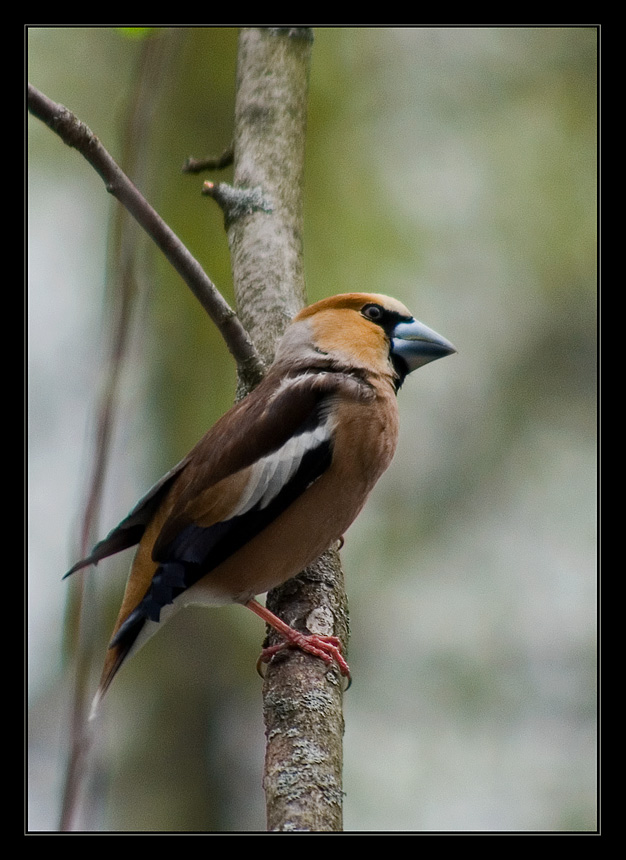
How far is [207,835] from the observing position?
241 cm

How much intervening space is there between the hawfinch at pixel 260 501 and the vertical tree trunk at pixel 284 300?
14 centimetres

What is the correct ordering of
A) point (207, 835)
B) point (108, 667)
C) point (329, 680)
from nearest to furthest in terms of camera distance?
point (207, 835) → point (329, 680) → point (108, 667)

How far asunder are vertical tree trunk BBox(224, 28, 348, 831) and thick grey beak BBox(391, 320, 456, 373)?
0.49 m

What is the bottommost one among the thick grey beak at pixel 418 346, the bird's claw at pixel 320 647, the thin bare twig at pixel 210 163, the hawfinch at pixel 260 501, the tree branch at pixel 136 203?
the bird's claw at pixel 320 647

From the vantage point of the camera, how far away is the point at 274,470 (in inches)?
118

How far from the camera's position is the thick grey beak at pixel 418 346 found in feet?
11.8

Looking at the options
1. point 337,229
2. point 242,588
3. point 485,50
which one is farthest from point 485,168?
point 242,588

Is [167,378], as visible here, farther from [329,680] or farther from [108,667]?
[329,680]

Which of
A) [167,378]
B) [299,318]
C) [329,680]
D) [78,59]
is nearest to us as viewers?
[329,680]

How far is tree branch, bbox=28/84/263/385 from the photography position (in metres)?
2.44

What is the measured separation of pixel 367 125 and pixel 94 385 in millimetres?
4779

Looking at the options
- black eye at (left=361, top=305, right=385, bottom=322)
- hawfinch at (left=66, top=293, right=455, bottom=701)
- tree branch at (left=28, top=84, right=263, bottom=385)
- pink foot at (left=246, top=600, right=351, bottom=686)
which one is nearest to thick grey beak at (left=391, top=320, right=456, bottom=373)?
black eye at (left=361, top=305, right=385, bottom=322)

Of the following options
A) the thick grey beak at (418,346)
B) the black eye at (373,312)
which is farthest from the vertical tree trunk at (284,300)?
the thick grey beak at (418,346)

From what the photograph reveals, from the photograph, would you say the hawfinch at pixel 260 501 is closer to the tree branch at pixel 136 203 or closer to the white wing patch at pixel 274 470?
the white wing patch at pixel 274 470
